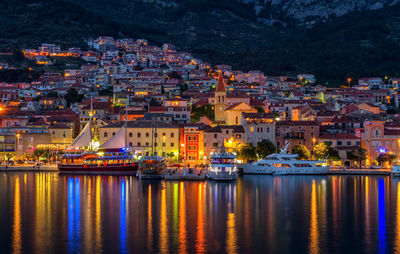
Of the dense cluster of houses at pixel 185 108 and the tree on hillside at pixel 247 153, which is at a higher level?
the dense cluster of houses at pixel 185 108

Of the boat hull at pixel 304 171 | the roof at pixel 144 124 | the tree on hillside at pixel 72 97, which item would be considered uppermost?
the tree on hillside at pixel 72 97

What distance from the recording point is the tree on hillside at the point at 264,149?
72750 millimetres

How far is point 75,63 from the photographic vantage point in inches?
5561

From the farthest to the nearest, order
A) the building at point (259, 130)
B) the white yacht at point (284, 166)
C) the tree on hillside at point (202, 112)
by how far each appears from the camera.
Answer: the tree on hillside at point (202, 112) → the building at point (259, 130) → the white yacht at point (284, 166)

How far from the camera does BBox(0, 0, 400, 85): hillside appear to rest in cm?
15050

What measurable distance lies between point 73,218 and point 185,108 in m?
49.0

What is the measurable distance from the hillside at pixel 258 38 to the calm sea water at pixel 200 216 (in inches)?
3333

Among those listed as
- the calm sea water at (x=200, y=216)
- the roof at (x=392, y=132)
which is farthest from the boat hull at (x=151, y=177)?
the roof at (x=392, y=132)

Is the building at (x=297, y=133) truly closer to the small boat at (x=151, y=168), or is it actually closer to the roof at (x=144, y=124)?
the roof at (x=144, y=124)

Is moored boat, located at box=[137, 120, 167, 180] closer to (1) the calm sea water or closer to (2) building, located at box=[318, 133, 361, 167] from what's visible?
(1) the calm sea water

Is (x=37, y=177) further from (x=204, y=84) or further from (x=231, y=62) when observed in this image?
(x=231, y=62)

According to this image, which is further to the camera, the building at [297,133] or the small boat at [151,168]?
the building at [297,133]

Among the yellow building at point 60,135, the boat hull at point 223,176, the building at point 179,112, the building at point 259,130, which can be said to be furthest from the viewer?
the building at point 179,112

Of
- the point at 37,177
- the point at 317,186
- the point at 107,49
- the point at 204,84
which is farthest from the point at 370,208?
the point at 107,49
